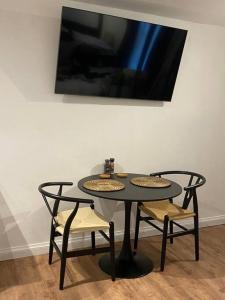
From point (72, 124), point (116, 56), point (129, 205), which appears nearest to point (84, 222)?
point (129, 205)

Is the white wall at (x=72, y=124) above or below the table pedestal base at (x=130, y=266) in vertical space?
above

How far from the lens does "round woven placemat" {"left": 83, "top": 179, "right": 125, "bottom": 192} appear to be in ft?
7.96

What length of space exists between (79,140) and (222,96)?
5.73ft

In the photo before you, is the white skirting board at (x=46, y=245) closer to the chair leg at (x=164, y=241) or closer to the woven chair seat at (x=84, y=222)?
the woven chair seat at (x=84, y=222)

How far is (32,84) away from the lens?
260 cm

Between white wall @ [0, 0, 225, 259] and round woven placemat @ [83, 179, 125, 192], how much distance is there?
1.05 ft

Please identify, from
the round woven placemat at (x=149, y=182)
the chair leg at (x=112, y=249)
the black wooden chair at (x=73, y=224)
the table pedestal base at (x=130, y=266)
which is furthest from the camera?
the round woven placemat at (x=149, y=182)

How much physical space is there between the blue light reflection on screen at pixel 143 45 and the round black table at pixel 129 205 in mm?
1055

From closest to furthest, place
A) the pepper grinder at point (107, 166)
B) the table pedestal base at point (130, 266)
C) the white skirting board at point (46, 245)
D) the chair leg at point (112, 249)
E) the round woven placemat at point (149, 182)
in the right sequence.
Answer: the chair leg at point (112, 249), the table pedestal base at point (130, 266), the round woven placemat at point (149, 182), the white skirting board at point (46, 245), the pepper grinder at point (107, 166)

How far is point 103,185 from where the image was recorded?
2525mm

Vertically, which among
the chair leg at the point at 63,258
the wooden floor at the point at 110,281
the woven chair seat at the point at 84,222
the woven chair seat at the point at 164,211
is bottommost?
the wooden floor at the point at 110,281

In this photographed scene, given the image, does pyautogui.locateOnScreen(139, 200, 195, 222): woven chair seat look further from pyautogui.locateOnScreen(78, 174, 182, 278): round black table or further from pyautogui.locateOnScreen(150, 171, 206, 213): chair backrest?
pyautogui.locateOnScreen(78, 174, 182, 278): round black table

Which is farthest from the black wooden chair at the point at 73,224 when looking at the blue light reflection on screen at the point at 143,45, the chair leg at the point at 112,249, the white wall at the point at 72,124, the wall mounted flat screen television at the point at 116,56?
the blue light reflection on screen at the point at 143,45

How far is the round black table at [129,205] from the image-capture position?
7.60 ft
